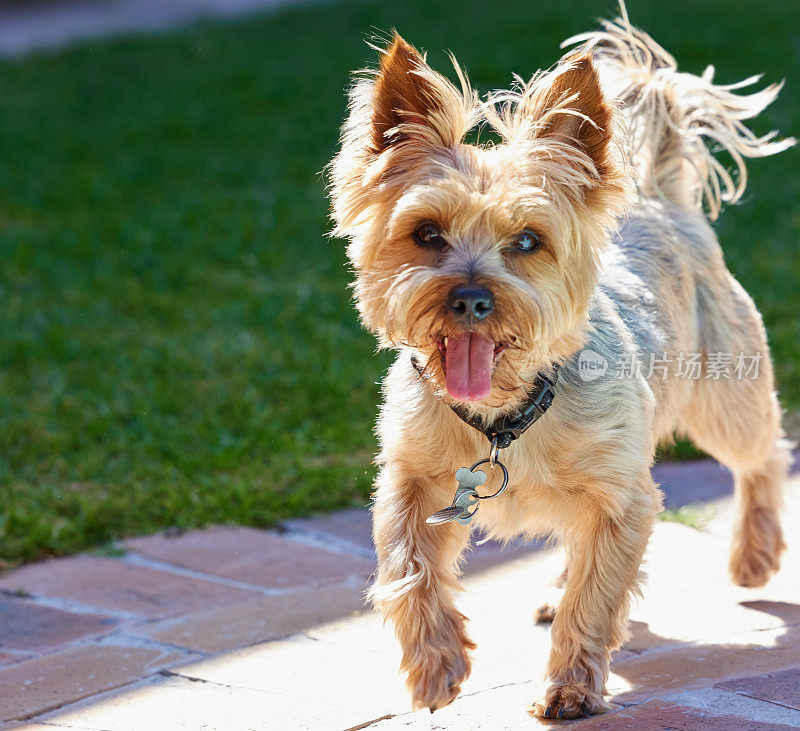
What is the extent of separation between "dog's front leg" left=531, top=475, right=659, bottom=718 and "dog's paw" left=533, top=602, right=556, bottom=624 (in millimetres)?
579

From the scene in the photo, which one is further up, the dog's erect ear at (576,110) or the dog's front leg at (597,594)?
the dog's erect ear at (576,110)

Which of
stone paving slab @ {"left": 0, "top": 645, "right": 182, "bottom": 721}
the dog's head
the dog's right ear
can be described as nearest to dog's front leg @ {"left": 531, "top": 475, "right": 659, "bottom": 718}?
the dog's head

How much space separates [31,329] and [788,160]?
21.7 feet

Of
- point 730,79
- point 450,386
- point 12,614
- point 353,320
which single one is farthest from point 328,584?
point 730,79

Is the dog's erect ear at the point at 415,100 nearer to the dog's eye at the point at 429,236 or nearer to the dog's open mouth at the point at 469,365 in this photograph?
the dog's eye at the point at 429,236

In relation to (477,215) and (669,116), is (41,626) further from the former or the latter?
(669,116)

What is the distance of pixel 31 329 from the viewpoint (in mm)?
7191

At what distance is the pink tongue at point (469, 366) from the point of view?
9.99 ft

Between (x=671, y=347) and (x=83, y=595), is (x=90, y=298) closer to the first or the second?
(x=83, y=595)

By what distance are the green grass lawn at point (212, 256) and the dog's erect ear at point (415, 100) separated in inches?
90.1

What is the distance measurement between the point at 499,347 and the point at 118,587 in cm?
204

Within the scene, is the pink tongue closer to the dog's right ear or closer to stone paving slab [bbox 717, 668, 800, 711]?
the dog's right ear

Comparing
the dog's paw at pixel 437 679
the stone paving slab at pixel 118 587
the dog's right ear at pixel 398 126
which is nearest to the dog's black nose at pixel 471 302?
the dog's right ear at pixel 398 126

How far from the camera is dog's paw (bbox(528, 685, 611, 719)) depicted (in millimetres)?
2994
